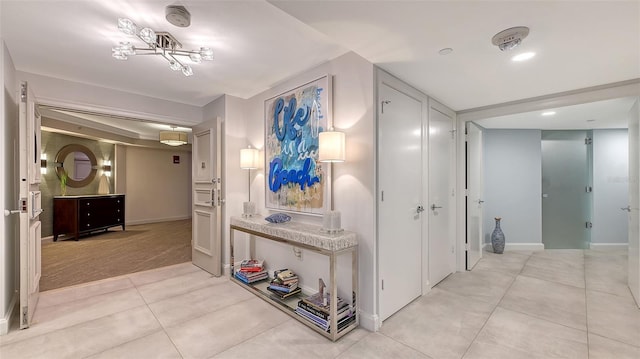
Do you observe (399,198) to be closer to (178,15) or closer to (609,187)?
(178,15)

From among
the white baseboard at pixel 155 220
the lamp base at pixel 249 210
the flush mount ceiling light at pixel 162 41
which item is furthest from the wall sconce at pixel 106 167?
the flush mount ceiling light at pixel 162 41

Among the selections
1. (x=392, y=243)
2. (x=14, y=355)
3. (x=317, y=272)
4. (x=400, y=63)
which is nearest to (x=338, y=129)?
(x=400, y=63)

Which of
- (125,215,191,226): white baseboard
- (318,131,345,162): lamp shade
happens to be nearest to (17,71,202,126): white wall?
(318,131,345,162): lamp shade

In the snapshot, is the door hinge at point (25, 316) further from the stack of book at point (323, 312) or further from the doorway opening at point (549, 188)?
the doorway opening at point (549, 188)

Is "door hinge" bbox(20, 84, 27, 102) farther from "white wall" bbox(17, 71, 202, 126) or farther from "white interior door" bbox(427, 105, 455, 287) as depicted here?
"white interior door" bbox(427, 105, 455, 287)

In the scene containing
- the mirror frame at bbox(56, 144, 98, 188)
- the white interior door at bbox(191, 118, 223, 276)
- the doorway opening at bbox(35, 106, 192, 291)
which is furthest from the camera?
the mirror frame at bbox(56, 144, 98, 188)

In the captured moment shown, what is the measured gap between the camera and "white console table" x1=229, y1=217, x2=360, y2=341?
2053 mm

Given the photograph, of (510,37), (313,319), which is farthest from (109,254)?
(510,37)

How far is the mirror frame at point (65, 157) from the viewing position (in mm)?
5629

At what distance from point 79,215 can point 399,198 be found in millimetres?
6189

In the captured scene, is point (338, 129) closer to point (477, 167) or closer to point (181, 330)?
point (181, 330)

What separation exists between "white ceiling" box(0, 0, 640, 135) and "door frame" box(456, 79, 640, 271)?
0.13 metres

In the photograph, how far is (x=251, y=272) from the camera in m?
3.12

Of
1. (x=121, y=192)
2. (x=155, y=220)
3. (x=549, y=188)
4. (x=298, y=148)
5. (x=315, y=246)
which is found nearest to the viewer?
(x=315, y=246)
